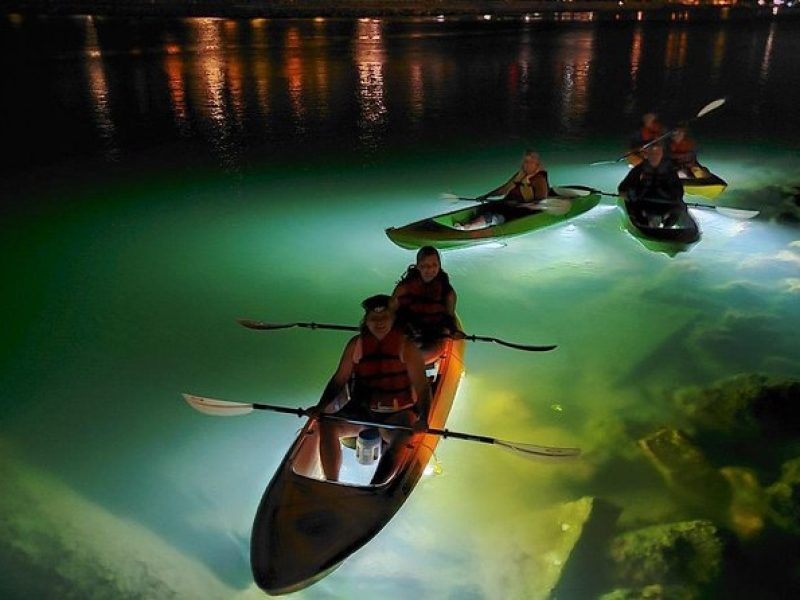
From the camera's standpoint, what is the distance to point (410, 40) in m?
41.5

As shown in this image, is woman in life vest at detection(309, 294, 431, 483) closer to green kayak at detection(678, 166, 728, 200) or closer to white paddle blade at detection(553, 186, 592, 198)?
white paddle blade at detection(553, 186, 592, 198)

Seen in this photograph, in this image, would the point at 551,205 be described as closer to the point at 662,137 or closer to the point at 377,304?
the point at 662,137

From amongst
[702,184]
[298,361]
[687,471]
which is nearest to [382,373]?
[298,361]

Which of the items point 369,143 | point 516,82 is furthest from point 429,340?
point 516,82

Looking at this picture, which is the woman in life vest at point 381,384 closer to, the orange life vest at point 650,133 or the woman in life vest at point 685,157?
the woman in life vest at point 685,157

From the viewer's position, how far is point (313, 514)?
3920mm

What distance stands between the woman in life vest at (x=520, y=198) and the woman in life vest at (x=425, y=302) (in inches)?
134

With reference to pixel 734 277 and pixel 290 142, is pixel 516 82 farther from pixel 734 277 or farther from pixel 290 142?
pixel 734 277

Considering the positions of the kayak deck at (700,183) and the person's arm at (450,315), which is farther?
the kayak deck at (700,183)

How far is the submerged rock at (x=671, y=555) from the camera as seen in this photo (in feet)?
14.2

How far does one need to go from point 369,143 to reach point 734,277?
10159 millimetres

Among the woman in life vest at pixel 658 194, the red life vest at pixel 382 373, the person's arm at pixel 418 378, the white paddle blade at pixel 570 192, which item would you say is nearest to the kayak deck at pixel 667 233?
the woman in life vest at pixel 658 194

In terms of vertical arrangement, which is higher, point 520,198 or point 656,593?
point 520,198

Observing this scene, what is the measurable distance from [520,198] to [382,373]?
535 cm
